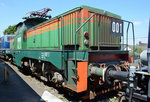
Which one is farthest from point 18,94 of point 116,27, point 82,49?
point 116,27

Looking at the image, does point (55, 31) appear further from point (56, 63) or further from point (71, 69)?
point (71, 69)

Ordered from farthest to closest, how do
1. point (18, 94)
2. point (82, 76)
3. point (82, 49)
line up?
1. point (18, 94)
2. point (82, 49)
3. point (82, 76)

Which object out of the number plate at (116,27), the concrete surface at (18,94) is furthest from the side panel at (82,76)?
the concrete surface at (18,94)

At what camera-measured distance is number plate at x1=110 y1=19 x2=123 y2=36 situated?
4.40 m

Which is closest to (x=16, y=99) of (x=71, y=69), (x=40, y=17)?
(x=71, y=69)

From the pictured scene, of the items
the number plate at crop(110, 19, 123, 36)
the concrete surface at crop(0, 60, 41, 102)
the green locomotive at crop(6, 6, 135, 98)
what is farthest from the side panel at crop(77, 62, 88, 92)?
the concrete surface at crop(0, 60, 41, 102)

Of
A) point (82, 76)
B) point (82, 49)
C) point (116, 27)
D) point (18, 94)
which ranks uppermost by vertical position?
point (116, 27)

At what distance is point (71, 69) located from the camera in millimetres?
4254

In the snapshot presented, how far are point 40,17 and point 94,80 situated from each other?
6.45 metres

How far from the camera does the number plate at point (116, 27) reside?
440 centimetres

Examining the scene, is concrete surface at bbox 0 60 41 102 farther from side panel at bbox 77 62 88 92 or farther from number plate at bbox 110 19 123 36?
number plate at bbox 110 19 123 36

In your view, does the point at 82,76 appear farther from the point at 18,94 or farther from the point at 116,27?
the point at 18,94

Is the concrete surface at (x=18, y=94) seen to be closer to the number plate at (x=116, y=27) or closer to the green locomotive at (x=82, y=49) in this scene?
the green locomotive at (x=82, y=49)

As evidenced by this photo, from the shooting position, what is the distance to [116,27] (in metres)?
4.54
